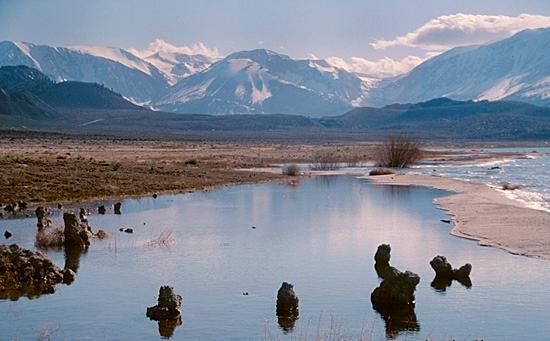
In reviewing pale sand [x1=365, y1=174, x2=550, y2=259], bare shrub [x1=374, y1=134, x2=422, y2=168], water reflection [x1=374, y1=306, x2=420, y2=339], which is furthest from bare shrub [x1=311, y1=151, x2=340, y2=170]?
water reflection [x1=374, y1=306, x2=420, y2=339]

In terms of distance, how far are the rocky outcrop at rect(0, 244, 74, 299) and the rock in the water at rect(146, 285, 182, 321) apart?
3.98 m

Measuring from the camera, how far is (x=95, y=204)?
143 ft

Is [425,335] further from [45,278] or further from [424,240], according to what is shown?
[424,240]

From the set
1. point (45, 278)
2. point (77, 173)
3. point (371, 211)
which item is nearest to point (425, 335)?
point (45, 278)

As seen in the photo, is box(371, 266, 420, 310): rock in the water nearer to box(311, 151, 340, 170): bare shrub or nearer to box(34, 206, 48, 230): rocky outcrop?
box(34, 206, 48, 230): rocky outcrop

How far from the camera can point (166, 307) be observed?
20.0m

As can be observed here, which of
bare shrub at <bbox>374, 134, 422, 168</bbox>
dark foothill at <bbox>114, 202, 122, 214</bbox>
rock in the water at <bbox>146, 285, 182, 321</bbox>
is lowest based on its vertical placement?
rock in the water at <bbox>146, 285, 182, 321</bbox>

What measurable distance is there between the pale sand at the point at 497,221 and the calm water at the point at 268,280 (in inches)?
40.6

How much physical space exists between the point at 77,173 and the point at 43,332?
36.5 meters

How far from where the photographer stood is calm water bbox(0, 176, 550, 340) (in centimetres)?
1905

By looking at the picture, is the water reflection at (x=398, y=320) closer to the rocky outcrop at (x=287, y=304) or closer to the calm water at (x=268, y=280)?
the calm water at (x=268, y=280)

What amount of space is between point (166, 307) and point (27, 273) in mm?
5556

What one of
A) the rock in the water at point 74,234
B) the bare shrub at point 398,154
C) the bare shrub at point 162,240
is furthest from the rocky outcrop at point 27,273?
the bare shrub at point 398,154

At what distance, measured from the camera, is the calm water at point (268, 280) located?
750 inches
